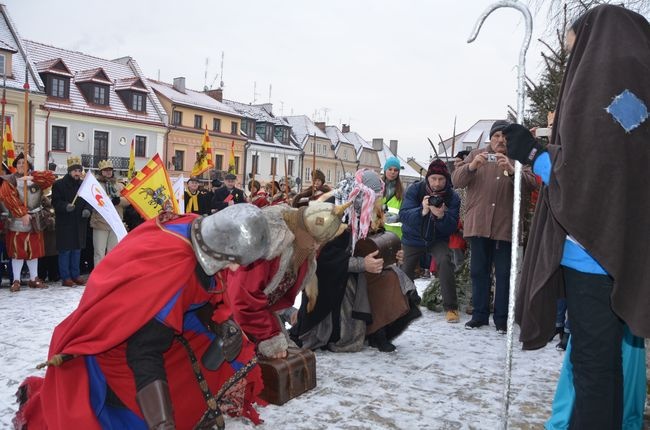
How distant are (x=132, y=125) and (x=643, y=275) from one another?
2964 centimetres

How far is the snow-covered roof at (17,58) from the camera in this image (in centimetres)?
2289

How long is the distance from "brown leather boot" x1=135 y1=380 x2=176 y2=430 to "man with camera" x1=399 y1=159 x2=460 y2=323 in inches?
150

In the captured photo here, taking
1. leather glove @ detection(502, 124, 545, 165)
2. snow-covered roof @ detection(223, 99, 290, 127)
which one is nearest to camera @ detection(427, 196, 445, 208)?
leather glove @ detection(502, 124, 545, 165)

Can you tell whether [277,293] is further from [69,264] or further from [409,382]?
[69,264]

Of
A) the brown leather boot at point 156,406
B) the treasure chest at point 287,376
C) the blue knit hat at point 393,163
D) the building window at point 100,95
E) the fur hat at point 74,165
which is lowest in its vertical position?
the treasure chest at point 287,376

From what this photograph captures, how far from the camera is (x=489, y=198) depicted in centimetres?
510

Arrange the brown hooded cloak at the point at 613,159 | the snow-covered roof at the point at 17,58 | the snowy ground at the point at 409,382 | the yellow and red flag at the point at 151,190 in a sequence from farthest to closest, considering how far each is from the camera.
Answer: the snow-covered roof at the point at 17,58
the yellow and red flag at the point at 151,190
the snowy ground at the point at 409,382
the brown hooded cloak at the point at 613,159

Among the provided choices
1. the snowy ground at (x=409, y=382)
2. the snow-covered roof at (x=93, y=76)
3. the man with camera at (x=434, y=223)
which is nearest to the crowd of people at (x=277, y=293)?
the snowy ground at (x=409, y=382)

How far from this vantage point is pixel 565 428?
2689mm

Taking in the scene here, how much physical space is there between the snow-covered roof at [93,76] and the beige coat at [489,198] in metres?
24.5

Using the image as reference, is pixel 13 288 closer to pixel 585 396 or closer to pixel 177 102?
pixel 585 396

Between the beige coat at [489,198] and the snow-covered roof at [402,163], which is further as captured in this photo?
the snow-covered roof at [402,163]

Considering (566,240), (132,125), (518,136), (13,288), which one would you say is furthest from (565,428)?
(132,125)

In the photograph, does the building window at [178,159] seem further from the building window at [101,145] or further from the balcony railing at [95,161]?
the building window at [101,145]
